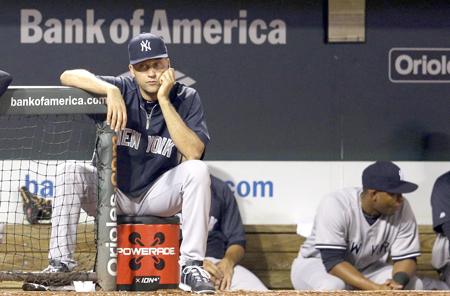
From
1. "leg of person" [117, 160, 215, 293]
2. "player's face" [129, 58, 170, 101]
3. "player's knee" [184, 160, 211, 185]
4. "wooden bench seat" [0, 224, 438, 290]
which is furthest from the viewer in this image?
"wooden bench seat" [0, 224, 438, 290]

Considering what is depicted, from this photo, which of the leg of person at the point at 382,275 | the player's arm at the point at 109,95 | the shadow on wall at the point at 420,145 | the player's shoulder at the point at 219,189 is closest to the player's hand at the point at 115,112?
the player's arm at the point at 109,95

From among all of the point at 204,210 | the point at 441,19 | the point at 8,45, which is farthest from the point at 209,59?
the point at 204,210

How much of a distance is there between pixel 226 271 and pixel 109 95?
1495 millimetres

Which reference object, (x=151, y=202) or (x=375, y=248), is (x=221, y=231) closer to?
(x=375, y=248)

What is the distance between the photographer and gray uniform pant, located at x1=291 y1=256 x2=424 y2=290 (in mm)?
3363

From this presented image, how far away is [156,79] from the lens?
104 inches

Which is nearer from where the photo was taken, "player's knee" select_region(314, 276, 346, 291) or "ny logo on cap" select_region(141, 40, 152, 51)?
"ny logo on cap" select_region(141, 40, 152, 51)

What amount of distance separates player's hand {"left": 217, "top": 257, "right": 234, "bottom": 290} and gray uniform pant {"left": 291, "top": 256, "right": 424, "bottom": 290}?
1.39ft

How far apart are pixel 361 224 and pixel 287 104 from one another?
3.22 feet

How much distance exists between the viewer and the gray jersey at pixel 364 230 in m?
3.46

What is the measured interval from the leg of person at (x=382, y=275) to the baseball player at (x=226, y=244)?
0.67m

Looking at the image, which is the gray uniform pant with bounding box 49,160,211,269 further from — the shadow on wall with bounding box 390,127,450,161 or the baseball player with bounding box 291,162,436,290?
the shadow on wall with bounding box 390,127,450,161

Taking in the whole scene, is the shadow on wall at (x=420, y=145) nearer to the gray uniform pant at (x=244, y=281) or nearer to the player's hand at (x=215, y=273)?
the gray uniform pant at (x=244, y=281)

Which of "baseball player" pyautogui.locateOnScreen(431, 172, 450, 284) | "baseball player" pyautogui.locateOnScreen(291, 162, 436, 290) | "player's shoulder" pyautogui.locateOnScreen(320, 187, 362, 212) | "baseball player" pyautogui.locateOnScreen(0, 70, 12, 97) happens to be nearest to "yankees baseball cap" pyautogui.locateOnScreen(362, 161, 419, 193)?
"baseball player" pyautogui.locateOnScreen(291, 162, 436, 290)
